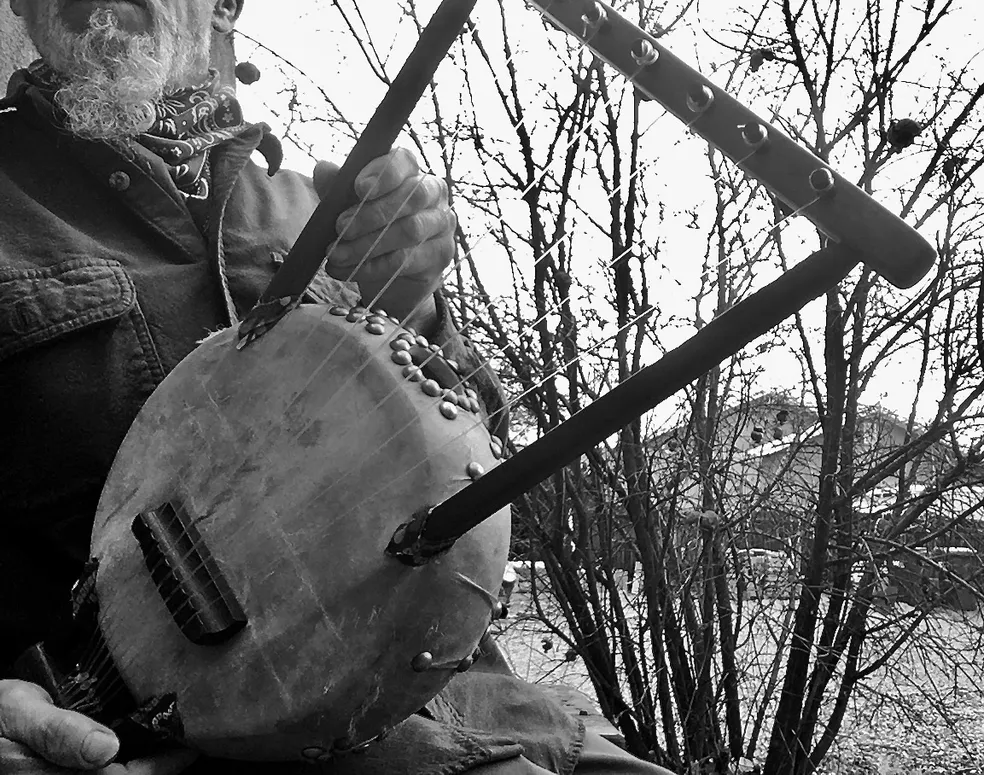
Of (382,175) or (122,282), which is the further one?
(122,282)

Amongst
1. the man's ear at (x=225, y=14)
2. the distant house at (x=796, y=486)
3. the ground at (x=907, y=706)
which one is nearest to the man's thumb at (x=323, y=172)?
the man's ear at (x=225, y=14)

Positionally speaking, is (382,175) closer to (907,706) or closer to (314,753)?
(314,753)

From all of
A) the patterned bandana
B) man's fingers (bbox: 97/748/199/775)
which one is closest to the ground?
the patterned bandana

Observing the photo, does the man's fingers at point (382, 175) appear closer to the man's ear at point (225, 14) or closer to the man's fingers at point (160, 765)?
the man's fingers at point (160, 765)

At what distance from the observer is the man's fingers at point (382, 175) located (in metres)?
1.14

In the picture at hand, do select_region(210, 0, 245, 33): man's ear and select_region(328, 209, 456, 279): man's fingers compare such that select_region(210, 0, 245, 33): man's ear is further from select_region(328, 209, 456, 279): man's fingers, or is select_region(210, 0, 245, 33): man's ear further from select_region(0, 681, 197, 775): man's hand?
select_region(0, 681, 197, 775): man's hand

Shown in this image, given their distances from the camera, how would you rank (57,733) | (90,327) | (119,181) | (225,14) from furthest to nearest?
1. (225,14)
2. (119,181)
3. (90,327)
4. (57,733)

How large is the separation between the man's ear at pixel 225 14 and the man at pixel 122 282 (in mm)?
115

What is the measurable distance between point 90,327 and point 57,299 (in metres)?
0.06

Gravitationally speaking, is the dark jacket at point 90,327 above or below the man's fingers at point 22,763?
above

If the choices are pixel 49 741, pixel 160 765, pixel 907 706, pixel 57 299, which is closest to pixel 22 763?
pixel 49 741

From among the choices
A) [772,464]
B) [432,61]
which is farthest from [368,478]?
[772,464]

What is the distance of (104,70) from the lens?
1548 millimetres

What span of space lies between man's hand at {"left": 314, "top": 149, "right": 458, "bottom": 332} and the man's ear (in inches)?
32.9
